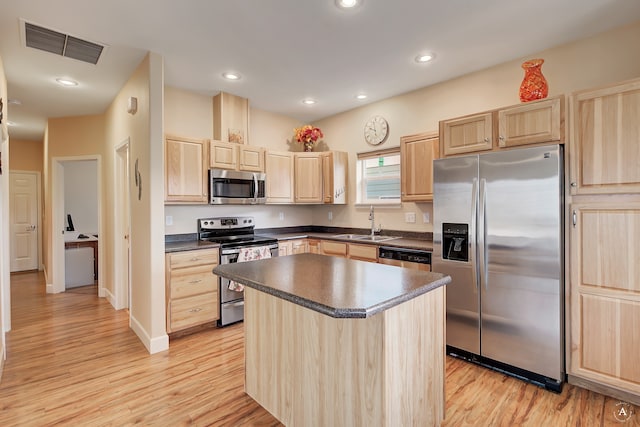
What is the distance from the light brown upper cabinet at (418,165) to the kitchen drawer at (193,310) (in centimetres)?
243

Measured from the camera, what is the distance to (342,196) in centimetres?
464

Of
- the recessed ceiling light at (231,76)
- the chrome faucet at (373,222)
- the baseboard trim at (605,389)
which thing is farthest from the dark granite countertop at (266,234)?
the recessed ceiling light at (231,76)

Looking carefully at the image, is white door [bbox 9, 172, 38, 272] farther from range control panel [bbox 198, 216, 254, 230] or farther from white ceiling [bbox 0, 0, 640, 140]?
range control panel [bbox 198, 216, 254, 230]

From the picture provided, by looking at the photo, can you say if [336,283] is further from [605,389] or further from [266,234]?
[266,234]

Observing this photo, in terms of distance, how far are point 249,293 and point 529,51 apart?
3.19m

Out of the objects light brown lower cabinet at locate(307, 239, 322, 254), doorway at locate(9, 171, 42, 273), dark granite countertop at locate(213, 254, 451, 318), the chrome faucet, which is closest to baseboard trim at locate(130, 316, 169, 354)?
dark granite countertop at locate(213, 254, 451, 318)

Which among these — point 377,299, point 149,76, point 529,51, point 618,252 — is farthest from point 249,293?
point 529,51

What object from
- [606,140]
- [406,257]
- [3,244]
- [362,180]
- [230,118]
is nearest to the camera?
[606,140]

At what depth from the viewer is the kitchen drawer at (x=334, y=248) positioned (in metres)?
3.97

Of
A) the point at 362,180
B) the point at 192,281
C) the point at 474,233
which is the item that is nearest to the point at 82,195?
the point at 192,281

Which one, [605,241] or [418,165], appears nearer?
[605,241]

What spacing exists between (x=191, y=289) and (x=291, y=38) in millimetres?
2572

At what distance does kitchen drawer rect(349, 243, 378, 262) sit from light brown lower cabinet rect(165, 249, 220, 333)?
156cm

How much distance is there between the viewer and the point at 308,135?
468 centimetres
